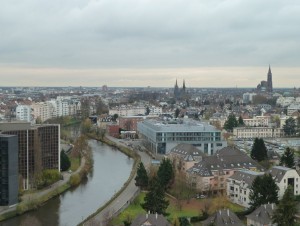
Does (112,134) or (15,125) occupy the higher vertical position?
(15,125)

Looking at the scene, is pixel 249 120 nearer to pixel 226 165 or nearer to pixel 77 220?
pixel 226 165

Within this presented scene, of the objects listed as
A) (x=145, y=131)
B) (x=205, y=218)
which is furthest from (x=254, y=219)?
(x=145, y=131)

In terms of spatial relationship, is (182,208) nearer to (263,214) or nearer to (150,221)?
(263,214)

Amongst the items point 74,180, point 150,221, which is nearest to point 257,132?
Answer: point 74,180

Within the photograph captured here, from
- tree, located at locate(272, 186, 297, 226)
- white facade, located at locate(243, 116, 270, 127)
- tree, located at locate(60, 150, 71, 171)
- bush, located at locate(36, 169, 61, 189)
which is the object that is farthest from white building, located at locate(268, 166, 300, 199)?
white facade, located at locate(243, 116, 270, 127)

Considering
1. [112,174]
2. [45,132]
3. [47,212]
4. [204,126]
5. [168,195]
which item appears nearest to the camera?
[47,212]
